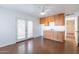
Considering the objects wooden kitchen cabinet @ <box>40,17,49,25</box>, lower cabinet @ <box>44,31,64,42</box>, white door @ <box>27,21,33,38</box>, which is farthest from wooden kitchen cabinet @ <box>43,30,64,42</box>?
white door @ <box>27,21,33,38</box>

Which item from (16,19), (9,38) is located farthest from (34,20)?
(9,38)

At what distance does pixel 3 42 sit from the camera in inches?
167

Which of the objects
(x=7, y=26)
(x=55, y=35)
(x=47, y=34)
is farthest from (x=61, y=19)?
(x=7, y=26)

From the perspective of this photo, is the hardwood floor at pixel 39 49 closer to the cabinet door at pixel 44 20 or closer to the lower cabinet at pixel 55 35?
the lower cabinet at pixel 55 35

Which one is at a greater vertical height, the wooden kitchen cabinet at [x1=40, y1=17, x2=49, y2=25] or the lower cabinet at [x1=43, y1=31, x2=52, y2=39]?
the wooden kitchen cabinet at [x1=40, y1=17, x2=49, y2=25]

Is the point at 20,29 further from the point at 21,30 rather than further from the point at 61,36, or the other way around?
the point at 61,36

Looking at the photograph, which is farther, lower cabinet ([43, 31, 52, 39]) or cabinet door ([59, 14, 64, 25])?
lower cabinet ([43, 31, 52, 39])

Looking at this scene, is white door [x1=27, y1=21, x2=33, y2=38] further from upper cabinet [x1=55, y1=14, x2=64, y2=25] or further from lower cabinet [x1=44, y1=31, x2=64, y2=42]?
upper cabinet [x1=55, y1=14, x2=64, y2=25]

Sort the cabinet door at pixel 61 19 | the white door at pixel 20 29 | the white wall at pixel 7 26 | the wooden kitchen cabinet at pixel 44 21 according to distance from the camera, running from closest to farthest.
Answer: the white wall at pixel 7 26 < the white door at pixel 20 29 < the cabinet door at pixel 61 19 < the wooden kitchen cabinet at pixel 44 21

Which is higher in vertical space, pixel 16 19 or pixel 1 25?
pixel 16 19

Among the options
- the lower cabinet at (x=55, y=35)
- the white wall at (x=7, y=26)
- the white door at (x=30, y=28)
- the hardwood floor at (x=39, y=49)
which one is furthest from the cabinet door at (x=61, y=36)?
the white wall at (x=7, y=26)

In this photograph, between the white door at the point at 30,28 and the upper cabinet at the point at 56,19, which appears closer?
the upper cabinet at the point at 56,19
